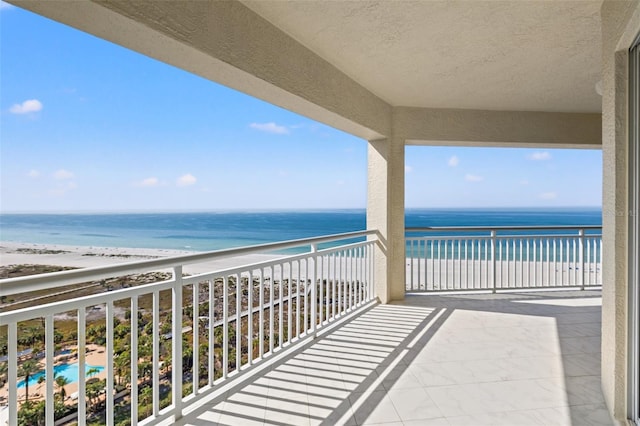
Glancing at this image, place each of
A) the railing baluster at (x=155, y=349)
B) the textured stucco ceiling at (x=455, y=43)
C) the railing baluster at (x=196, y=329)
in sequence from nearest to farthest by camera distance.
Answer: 1. the railing baluster at (x=155, y=349)
2. the railing baluster at (x=196, y=329)
3. the textured stucco ceiling at (x=455, y=43)

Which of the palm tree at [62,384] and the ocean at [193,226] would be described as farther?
the ocean at [193,226]

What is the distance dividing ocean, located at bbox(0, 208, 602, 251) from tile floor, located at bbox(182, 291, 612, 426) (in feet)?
57.6

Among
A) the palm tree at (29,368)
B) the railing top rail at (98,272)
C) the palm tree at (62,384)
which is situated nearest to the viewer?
the railing top rail at (98,272)

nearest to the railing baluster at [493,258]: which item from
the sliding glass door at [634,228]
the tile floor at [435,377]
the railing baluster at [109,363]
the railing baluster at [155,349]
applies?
the tile floor at [435,377]

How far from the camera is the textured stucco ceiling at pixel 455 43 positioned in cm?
233

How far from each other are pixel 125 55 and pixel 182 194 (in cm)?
1085

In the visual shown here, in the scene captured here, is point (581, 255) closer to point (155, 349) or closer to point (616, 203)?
point (616, 203)

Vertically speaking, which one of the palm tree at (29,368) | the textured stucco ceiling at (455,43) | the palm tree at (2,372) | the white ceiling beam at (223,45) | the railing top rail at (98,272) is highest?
the textured stucco ceiling at (455,43)

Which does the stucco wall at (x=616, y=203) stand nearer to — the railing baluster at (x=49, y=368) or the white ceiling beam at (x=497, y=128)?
the white ceiling beam at (x=497, y=128)

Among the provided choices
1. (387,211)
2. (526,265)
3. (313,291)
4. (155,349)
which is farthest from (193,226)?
(155,349)

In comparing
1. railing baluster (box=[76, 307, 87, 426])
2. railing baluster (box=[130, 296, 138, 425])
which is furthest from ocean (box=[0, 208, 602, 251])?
railing baluster (box=[76, 307, 87, 426])

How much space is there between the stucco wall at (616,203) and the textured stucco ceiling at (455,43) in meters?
0.55

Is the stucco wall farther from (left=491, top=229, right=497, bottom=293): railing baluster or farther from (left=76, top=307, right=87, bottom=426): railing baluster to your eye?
(left=491, top=229, right=497, bottom=293): railing baluster

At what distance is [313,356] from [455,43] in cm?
291
